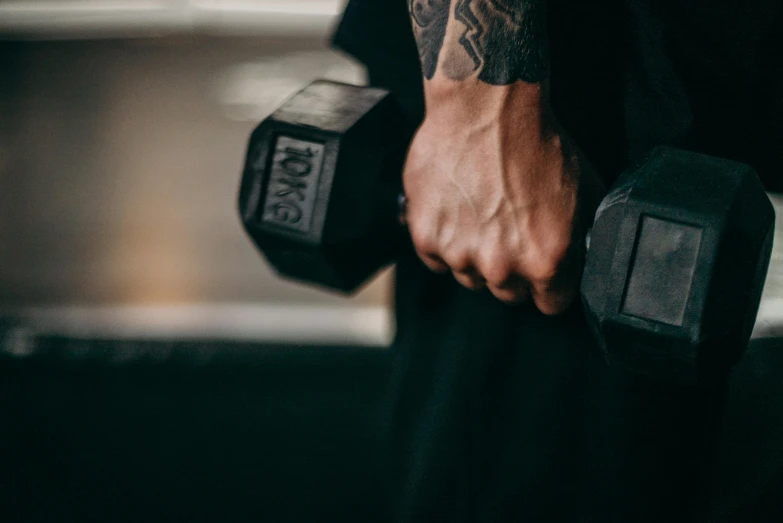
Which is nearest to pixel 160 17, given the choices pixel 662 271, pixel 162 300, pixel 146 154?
pixel 146 154

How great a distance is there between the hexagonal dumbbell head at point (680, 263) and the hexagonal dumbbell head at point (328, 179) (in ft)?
0.73

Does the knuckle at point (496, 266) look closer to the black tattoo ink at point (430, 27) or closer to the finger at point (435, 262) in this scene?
the finger at point (435, 262)

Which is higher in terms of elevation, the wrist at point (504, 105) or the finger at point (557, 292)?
the wrist at point (504, 105)

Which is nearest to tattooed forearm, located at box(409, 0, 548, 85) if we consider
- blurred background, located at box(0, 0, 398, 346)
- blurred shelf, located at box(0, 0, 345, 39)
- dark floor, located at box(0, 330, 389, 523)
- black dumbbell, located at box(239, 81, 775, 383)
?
black dumbbell, located at box(239, 81, 775, 383)

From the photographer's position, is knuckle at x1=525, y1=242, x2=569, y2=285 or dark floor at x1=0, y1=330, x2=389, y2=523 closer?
knuckle at x1=525, y1=242, x2=569, y2=285

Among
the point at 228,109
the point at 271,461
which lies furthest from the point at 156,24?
the point at 271,461

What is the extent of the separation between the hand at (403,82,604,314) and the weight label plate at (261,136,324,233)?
0.44ft

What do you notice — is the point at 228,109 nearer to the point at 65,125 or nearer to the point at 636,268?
the point at 65,125

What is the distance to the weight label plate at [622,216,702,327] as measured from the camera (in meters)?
0.48

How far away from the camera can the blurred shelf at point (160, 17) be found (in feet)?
6.14

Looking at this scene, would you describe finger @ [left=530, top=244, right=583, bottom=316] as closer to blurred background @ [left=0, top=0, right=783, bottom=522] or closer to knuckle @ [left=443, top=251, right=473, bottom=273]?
knuckle @ [left=443, top=251, right=473, bottom=273]

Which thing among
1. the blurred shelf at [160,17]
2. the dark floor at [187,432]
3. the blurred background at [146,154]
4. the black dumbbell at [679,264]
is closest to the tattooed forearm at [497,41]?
the black dumbbell at [679,264]

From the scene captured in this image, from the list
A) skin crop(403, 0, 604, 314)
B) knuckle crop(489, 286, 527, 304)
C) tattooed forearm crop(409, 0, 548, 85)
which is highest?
tattooed forearm crop(409, 0, 548, 85)

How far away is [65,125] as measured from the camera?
6.26 ft
